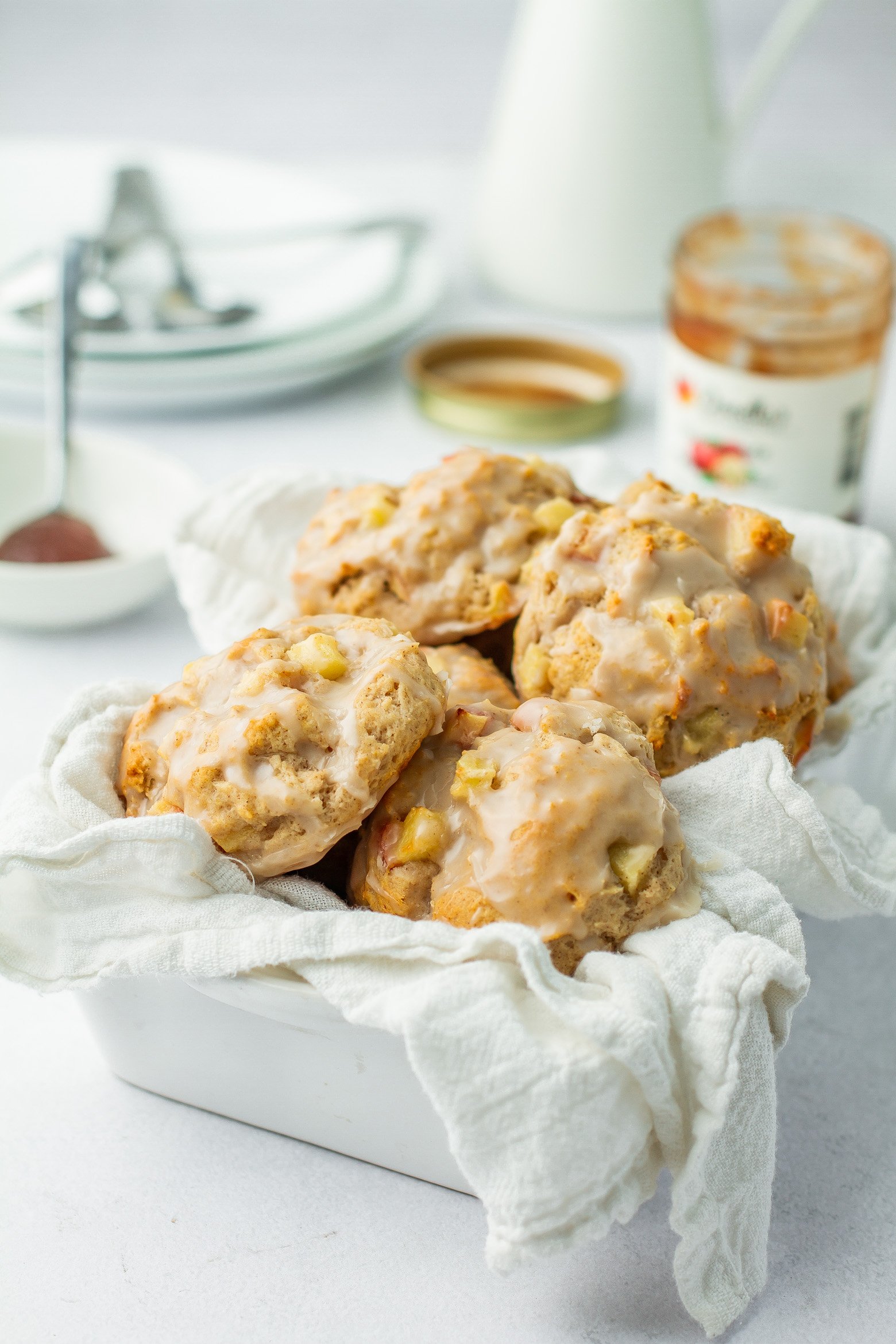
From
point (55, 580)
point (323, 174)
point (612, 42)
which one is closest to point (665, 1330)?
point (55, 580)

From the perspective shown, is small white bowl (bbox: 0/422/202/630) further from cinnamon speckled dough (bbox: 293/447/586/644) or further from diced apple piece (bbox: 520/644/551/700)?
diced apple piece (bbox: 520/644/551/700)

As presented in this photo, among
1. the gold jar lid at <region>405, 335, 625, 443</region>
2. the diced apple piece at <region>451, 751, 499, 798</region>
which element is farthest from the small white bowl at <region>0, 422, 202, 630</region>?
the diced apple piece at <region>451, 751, 499, 798</region>

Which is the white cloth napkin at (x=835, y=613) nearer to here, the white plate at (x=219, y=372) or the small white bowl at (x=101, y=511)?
the small white bowl at (x=101, y=511)

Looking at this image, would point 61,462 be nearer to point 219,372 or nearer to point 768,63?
point 219,372

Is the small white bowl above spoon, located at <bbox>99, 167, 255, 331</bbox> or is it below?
Result: below

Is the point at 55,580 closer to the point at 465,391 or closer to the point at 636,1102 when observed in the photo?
the point at 465,391

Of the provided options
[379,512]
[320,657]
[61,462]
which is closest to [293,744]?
[320,657]

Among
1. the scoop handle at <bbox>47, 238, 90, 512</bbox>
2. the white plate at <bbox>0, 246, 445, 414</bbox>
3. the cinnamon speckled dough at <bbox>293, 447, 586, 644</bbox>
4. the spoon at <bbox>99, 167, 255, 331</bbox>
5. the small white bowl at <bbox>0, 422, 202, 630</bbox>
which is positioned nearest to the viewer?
the cinnamon speckled dough at <bbox>293, 447, 586, 644</bbox>
